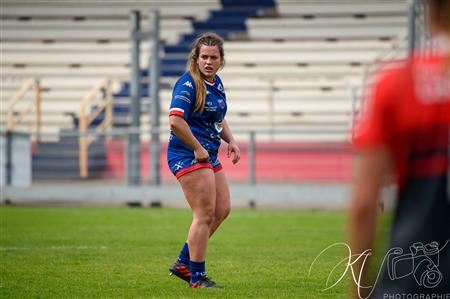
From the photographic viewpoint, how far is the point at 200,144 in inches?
298

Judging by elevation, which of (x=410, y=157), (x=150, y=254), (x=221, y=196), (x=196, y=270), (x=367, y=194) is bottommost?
(x=150, y=254)

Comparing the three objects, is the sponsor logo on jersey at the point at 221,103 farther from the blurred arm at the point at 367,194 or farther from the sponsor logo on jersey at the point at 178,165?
the blurred arm at the point at 367,194

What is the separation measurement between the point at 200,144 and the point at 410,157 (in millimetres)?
4683

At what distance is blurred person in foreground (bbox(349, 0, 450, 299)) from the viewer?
285cm

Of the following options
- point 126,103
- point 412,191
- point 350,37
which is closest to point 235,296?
point 412,191

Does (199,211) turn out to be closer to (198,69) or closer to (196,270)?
(196,270)

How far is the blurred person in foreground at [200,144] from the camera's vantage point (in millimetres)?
7484

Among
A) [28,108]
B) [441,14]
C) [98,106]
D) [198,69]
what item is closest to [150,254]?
[198,69]

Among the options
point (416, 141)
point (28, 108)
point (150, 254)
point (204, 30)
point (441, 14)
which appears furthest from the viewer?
point (204, 30)

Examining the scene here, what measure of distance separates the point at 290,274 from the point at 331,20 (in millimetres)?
18626

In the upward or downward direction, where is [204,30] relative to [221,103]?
upward

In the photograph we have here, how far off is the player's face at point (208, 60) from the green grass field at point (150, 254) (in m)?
1.61

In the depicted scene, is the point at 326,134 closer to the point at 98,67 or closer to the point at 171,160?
the point at 98,67

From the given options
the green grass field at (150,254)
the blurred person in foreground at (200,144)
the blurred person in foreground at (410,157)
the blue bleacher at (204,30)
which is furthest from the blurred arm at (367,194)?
the blue bleacher at (204,30)
